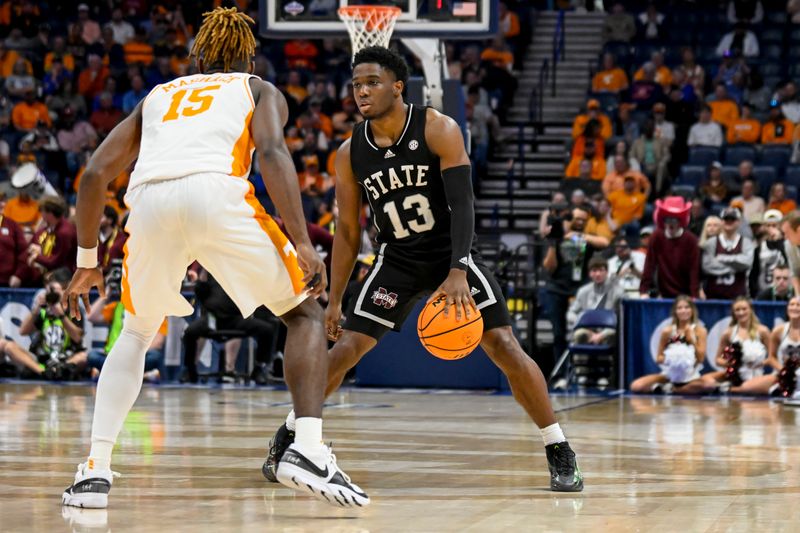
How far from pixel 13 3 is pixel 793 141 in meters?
14.3

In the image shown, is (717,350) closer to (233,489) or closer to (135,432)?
(135,432)

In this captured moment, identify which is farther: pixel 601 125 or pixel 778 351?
pixel 601 125

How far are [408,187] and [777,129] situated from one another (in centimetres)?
1356

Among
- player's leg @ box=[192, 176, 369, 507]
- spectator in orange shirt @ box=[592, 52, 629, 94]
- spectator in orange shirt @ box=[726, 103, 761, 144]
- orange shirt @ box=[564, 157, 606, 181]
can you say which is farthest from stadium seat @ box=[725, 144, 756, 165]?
player's leg @ box=[192, 176, 369, 507]

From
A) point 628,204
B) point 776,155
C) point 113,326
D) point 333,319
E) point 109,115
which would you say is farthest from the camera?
point 109,115

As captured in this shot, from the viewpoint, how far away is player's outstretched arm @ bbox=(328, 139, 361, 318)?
20.6ft

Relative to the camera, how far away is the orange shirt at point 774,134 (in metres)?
18.4

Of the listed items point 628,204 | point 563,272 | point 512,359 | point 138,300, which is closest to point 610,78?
point 628,204

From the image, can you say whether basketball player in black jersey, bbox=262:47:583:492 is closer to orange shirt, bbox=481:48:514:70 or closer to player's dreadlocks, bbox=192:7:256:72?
player's dreadlocks, bbox=192:7:256:72

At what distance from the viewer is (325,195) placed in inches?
693

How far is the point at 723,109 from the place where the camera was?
1898 cm

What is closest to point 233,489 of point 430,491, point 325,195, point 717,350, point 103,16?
point 430,491

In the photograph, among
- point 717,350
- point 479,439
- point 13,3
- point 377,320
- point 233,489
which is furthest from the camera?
point 13,3

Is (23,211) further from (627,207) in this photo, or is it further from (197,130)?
(197,130)
